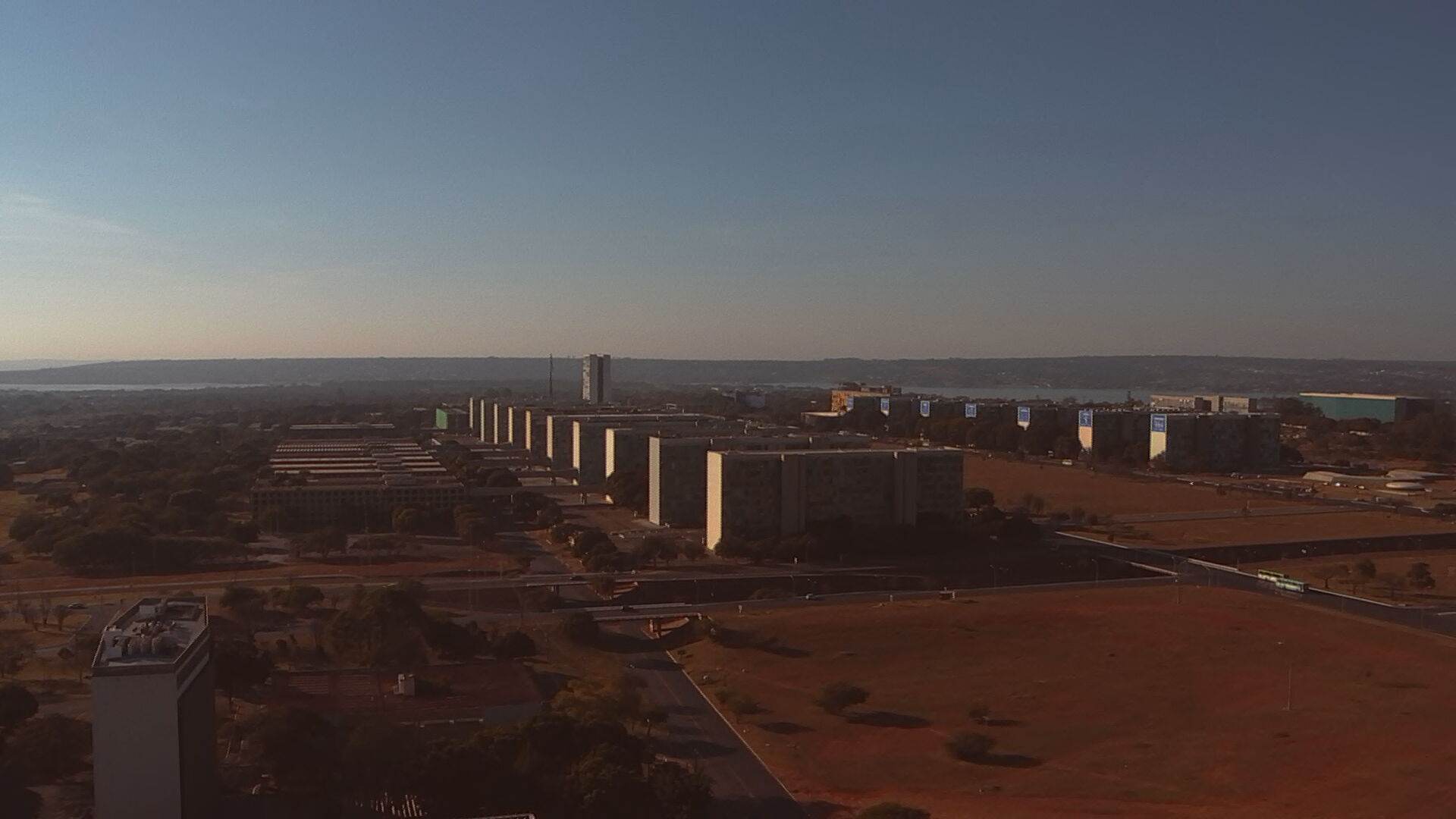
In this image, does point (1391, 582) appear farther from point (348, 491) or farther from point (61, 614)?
point (348, 491)

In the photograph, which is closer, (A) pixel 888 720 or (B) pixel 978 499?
(A) pixel 888 720

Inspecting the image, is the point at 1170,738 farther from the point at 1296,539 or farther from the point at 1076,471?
the point at 1076,471

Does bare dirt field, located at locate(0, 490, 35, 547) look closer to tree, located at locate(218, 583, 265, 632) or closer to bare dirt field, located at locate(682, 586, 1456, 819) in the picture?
tree, located at locate(218, 583, 265, 632)

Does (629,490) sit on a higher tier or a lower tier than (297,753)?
higher

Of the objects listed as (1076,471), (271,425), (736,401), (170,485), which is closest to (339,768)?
(170,485)

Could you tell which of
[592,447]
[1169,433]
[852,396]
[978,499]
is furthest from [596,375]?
[978,499]

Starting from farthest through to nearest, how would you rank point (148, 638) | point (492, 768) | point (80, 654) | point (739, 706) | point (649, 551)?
point (649, 551), point (80, 654), point (739, 706), point (492, 768), point (148, 638)
